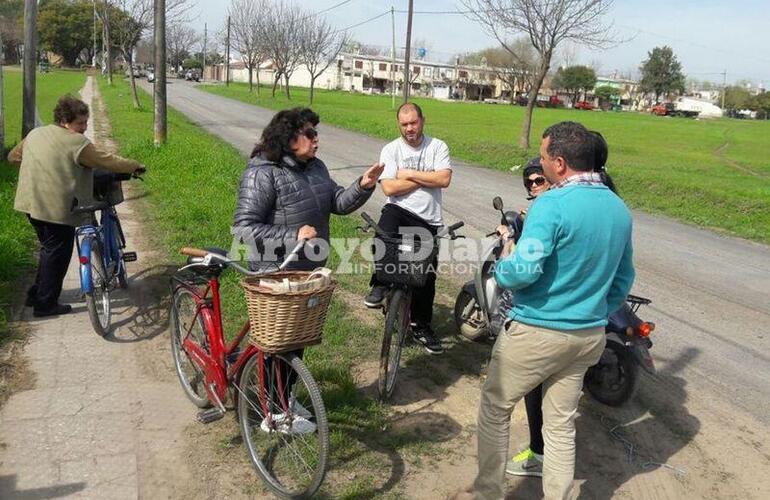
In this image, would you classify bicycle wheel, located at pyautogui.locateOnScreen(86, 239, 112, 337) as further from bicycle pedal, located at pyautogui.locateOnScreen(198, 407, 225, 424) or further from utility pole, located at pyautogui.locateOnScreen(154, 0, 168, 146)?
utility pole, located at pyautogui.locateOnScreen(154, 0, 168, 146)

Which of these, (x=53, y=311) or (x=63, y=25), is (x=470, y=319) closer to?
(x=53, y=311)

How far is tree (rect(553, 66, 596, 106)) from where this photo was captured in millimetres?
103875

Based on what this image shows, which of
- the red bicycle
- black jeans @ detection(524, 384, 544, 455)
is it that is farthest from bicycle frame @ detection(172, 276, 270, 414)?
black jeans @ detection(524, 384, 544, 455)

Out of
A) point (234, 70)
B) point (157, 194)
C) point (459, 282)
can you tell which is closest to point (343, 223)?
point (459, 282)

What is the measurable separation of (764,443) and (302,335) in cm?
315

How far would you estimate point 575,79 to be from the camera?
104 m

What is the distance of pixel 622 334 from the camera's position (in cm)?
426

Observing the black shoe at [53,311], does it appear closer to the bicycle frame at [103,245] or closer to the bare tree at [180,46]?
the bicycle frame at [103,245]

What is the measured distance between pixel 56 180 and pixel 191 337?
82.7 inches

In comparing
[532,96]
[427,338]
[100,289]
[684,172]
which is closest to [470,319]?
[427,338]

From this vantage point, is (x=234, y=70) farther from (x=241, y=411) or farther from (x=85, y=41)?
(x=241, y=411)

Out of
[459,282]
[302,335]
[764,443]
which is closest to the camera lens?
[302,335]

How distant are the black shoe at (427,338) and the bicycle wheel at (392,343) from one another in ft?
2.26

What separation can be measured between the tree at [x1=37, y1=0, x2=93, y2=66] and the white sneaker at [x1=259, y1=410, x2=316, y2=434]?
311 ft
